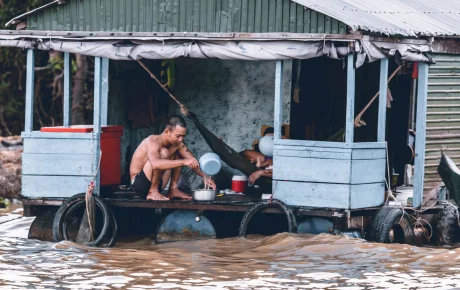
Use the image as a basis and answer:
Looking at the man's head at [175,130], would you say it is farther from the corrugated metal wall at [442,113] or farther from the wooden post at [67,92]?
the corrugated metal wall at [442,113]

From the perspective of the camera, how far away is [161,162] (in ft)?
47.2

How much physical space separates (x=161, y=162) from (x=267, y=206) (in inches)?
60.6

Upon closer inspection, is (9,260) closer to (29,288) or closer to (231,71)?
(29,288)

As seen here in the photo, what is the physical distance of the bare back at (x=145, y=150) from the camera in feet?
47.9

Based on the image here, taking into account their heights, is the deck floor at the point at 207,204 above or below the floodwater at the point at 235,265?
above

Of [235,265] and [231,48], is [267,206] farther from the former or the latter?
[231,48]

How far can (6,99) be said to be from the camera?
2278 centimetres

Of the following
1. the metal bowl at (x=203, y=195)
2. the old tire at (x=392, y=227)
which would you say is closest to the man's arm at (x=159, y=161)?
the metal bowl at (x=203, y=195)

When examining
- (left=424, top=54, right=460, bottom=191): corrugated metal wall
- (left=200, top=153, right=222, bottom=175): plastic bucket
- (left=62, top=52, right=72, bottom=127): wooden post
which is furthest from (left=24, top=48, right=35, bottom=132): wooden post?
(left=424, top=54, right=460, bottom=191): corrugated metal wall

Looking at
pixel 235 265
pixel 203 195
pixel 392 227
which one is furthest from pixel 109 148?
pixel 392 227

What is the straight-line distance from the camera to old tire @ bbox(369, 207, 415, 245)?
46.0ft

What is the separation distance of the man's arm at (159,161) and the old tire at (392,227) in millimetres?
2436

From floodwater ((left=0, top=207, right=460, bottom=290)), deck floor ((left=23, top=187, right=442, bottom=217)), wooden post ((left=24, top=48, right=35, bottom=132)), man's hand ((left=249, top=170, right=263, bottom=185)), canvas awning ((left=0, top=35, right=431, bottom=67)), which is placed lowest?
floodwater ((left=0, top=207, right=460, bottom=290))

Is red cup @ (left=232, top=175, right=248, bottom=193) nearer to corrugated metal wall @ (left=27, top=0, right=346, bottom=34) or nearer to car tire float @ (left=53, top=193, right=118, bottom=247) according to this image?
car tire float @ (left=53, top=193, right=118, bottom=247)
